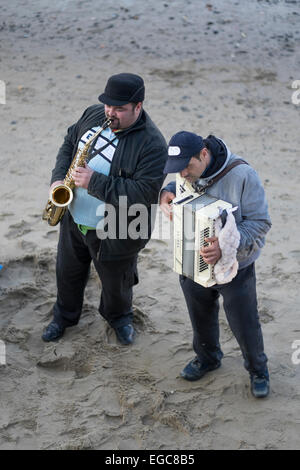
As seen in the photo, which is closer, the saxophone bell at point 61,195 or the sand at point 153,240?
the sand at point 153,240

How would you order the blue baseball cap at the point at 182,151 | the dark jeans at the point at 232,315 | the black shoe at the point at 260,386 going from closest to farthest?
the blue baseball cap at the point at 182,151
the dark jeans at the point at 232,315
the black shoe at the point at 260,386

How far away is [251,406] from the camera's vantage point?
4.26 m

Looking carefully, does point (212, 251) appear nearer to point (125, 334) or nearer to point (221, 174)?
point (221, 174)

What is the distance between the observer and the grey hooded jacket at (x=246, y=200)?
12.2ft

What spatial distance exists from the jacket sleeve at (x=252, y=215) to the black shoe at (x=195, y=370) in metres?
1.10

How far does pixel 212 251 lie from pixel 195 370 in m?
1.25

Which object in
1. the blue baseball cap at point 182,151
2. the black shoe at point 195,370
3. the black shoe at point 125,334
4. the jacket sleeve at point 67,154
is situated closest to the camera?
the blue baseball cap at point 182,151

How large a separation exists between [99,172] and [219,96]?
15.7 ft

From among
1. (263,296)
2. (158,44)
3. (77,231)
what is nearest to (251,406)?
(263,296)

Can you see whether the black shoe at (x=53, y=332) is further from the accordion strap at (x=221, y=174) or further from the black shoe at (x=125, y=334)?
the accordion strap at (x=221, y=174)

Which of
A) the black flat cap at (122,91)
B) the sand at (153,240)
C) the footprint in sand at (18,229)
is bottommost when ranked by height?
the footprint in sand at (18,229)

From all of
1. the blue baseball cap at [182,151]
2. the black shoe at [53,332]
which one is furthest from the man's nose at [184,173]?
the black shoe at [53,332]

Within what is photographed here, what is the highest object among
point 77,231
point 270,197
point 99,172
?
point 99,172

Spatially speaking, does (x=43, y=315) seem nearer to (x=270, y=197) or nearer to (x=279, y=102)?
(x=270, y=197)
